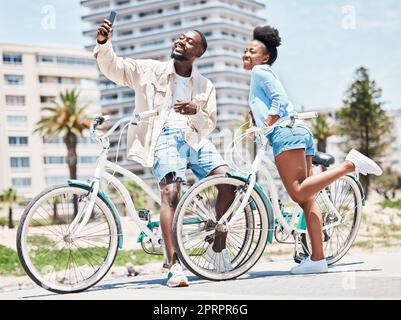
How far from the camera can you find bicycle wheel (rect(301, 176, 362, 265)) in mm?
4965

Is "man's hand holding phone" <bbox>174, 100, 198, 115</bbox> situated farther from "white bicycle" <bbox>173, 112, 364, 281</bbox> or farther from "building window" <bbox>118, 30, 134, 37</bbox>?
"building window" <bbox>118, 30, 134, 37</bbox>

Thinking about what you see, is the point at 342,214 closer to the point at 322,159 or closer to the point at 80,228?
the point at 322,159

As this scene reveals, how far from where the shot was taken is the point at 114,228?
4.08 meters

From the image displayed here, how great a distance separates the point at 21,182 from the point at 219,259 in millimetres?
84251

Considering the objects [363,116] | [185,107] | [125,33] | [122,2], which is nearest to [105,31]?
[185,107]

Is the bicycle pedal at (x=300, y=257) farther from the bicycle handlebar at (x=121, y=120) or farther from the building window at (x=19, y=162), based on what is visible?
the building window at (x=19, y=162)

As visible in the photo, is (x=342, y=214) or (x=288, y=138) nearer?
(x=288, y=138)

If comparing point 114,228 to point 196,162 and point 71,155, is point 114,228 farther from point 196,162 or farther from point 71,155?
point 71,155

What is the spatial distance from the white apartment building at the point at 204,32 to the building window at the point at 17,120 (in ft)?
31.9

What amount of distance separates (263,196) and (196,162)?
43 centimetres

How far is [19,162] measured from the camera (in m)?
85.9

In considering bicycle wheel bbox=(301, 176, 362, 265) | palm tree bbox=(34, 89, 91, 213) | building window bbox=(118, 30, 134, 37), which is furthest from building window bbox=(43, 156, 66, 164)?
bicycle wheel bbox=(301, 176, 362, 265)

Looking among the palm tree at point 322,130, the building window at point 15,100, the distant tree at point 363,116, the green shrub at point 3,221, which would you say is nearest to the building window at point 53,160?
the building window at point 15,100
